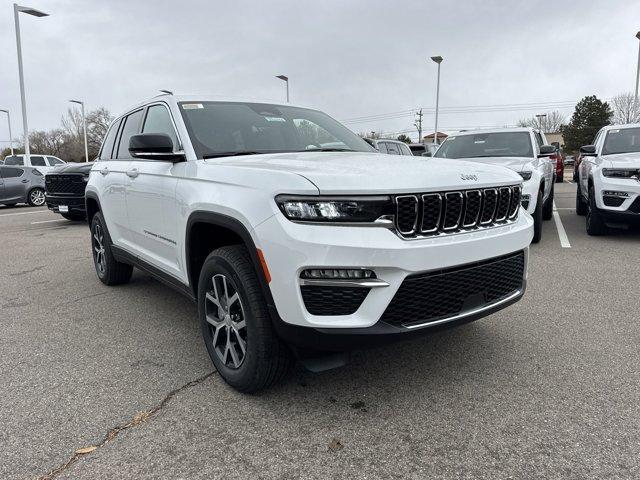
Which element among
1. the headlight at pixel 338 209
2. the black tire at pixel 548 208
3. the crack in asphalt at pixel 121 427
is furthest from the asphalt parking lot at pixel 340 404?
the black tire at pixel 548 208

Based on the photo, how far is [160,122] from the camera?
12.8 ft

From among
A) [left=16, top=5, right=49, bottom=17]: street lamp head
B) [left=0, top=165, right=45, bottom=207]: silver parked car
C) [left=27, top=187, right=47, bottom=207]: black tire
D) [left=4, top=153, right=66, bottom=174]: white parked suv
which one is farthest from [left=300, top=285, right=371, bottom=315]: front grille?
[left=16, top=5, right=49, bottom=17]: street lamp head

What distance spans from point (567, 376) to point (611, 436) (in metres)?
0.65

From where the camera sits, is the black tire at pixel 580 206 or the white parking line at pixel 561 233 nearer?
the white parking line at pixel 561 233

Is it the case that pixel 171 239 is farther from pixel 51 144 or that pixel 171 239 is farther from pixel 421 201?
pixel 51 144

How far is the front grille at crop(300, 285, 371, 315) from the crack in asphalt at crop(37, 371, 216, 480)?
1131 millimetres

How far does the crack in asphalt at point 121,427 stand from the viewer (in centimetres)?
228

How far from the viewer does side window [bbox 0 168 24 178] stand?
1611 cm

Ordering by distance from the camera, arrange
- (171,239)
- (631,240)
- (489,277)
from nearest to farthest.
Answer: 1. (489,277)
2. (171,239)
3. (631,240)

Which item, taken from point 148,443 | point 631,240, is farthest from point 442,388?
point 631,240

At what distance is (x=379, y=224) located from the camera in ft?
7.76

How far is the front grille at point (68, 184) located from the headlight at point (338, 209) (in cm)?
989

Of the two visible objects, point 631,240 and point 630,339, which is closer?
point 630,339

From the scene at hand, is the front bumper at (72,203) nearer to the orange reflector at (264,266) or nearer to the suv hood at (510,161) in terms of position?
the suv hood at (510,161)
